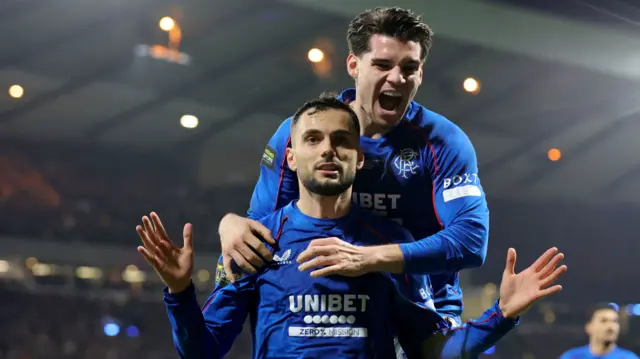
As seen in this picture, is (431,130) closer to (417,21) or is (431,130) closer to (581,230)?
(417,21)

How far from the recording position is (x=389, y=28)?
2.61 meters

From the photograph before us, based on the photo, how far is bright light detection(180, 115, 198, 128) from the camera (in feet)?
40.8

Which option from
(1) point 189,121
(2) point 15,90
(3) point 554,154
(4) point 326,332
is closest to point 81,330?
(1) point 189,121

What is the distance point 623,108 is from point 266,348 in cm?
1165

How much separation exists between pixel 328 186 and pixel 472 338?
61 centimetres

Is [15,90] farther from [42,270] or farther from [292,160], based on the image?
[292,160]

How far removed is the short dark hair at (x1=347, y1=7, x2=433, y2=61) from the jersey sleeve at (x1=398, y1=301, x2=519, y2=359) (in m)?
0.98

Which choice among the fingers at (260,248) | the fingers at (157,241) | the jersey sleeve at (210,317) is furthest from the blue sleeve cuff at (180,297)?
the fingers at (260,248)

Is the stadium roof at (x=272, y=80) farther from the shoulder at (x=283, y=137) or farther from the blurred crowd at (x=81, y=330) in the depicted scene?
the shoulder at (x=283, y=137)

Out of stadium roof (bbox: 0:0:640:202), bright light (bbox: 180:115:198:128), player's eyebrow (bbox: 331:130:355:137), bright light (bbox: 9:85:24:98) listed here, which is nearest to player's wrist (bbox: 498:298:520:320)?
player's eyebrow (bbox: 331:130:355:137)

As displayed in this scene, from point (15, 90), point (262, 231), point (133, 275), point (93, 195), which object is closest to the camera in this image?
point (262, 231)

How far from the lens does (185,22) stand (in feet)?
37.3

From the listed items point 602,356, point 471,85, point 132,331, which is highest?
point 471,85

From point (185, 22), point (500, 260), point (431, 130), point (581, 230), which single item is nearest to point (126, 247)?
point (185, 22)
